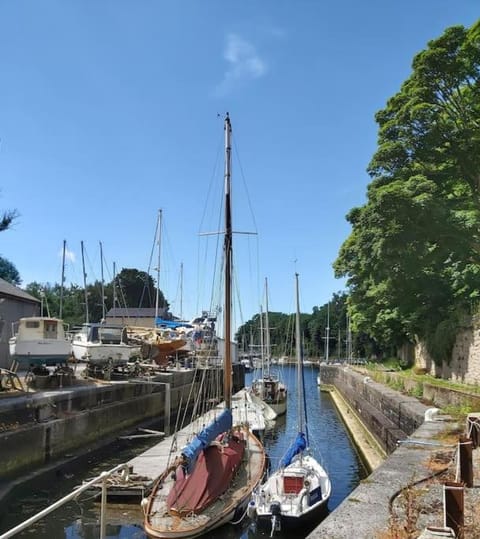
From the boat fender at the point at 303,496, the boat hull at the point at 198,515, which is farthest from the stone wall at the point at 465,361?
the boat hull at the point at 198,515

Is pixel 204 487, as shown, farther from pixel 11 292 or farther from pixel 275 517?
pixel 11 292

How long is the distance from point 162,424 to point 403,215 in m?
16.4

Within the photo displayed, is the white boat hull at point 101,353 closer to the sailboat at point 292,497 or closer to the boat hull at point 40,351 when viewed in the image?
the boat hull at point 40,351

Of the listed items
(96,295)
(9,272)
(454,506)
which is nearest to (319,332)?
(96,295)

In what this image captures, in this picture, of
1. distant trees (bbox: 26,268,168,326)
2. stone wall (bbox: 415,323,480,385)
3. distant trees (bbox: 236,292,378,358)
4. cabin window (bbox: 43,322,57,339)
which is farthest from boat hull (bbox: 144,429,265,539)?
distant trees (bbox: 236,292,378,358)

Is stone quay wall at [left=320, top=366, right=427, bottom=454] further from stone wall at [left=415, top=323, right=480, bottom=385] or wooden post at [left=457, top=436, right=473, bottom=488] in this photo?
wooden post at [left=457, top=436, right=473, bottom=488]

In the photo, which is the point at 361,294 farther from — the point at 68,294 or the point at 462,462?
the point at 68,294

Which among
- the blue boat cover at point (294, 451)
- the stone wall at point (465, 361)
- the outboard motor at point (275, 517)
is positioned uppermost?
the stone wall at point (465, 361)

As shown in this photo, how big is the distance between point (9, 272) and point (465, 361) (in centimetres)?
5962

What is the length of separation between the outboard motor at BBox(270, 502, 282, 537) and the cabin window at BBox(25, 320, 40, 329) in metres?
13.7

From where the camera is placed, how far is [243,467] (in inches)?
541

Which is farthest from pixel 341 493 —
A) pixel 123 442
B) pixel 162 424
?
pixel 162 424

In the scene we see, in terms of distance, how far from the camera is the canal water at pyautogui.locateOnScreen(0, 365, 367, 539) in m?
11.4

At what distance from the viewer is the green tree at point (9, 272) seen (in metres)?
64.3
